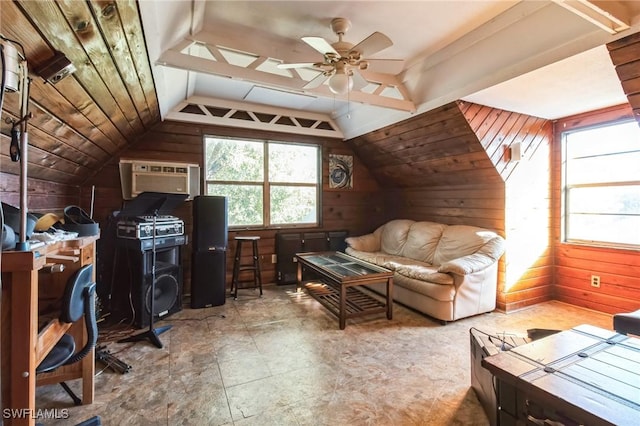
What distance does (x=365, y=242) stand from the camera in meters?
4.74

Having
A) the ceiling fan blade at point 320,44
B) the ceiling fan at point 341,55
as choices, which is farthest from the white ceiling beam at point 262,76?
the ceiling fan blade at point 320,44

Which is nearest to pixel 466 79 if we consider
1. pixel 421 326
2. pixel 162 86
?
pixel 421 326

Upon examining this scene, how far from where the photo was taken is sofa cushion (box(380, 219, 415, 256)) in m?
4.54

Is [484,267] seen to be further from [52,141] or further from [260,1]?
[52,141]

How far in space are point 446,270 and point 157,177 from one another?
3485 millimetres

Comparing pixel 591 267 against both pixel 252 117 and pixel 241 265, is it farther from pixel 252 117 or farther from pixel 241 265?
pixel 252 117

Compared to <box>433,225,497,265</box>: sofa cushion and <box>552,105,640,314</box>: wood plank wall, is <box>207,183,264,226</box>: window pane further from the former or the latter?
<box>552,105,640,314</box>: wood plank wall

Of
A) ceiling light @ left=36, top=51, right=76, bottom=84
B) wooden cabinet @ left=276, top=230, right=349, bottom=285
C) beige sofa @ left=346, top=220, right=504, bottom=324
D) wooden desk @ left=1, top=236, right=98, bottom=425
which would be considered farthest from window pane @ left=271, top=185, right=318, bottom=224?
wooden desk @ left=1, top=236, right=98, bottom=425

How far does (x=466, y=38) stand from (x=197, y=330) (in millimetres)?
3493

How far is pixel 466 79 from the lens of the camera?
8.92 feet

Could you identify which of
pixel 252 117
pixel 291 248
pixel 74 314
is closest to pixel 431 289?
pixel 291 248

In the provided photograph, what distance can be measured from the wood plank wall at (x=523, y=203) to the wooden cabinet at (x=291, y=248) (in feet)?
8.02

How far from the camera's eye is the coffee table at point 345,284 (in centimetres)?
297

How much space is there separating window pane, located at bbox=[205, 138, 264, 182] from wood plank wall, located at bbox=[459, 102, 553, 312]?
2902 millimetres
